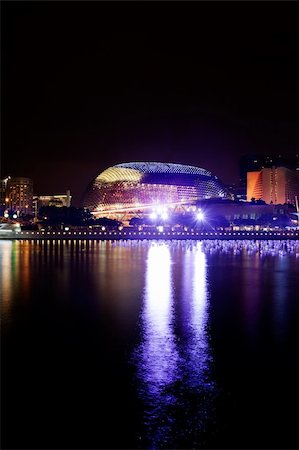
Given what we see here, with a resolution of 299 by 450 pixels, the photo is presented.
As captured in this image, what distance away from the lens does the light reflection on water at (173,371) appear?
19.0 feet

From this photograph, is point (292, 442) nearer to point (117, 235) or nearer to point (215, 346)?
point (215, 346)

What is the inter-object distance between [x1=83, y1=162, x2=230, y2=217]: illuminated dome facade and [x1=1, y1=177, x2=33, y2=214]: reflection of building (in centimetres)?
1266

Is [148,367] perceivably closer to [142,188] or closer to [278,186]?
[142,188]

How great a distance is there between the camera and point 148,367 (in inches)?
304

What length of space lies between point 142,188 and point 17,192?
75.3ft

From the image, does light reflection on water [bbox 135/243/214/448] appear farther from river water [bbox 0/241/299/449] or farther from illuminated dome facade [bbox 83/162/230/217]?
illuminated dome facade [bbox 83/162/230/217]

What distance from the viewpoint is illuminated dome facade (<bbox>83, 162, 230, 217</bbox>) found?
267 ft

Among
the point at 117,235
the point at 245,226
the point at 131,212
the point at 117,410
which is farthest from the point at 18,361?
the point at 131,212

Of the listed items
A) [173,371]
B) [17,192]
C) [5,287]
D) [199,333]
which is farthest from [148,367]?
[17,192]

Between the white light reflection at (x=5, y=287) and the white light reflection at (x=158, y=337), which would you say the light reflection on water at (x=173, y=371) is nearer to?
the white light reflection at (x=158, y=337)

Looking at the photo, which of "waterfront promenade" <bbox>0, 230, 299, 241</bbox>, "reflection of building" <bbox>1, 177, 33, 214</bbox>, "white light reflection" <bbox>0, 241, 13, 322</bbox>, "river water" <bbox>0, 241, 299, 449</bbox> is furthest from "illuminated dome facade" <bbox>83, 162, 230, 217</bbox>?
"river water" <bbox>0, 241, 299, 449</bbox>

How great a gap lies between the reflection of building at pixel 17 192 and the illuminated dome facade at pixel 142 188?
12.7 metres

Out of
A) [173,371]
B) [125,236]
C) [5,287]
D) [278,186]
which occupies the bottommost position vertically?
[173,371]

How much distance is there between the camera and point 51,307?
1248cm
